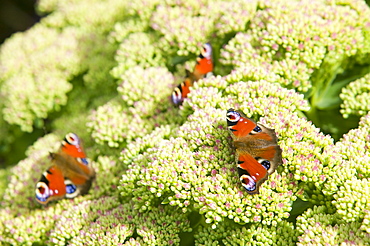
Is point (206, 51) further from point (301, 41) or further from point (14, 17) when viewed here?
point (14, 17)

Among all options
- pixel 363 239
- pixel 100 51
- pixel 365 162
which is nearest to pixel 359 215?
pixel 363 239

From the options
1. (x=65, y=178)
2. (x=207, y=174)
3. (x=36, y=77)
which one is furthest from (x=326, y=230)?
(x=36, y=77)

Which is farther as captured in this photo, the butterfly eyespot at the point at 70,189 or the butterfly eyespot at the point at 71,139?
the butterfly eyespot at the point at 71,139

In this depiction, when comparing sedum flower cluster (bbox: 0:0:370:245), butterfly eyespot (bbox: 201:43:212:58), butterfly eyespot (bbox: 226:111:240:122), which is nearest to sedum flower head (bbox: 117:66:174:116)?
sedum flower cluster (bbox: 0:0:370:245)

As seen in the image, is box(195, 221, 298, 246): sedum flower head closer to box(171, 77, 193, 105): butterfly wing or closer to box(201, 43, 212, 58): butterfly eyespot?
box(171, 77, 193, 105): butterfly wing

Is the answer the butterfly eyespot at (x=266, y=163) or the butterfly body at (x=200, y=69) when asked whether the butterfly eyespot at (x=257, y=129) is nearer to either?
the butterfly eyespot at (x=266, y=163)

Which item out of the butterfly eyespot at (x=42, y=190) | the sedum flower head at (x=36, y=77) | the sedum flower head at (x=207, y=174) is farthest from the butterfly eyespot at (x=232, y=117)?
the sedum flower head at (x=36, y=77)
